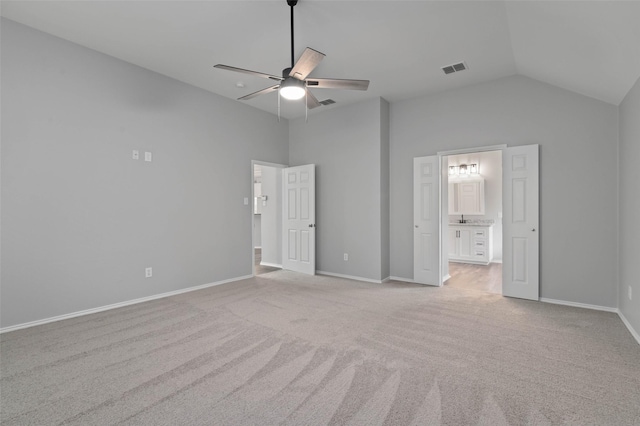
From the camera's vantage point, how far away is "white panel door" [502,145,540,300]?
13.5 ft

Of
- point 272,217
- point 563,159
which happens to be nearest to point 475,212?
point 563,159

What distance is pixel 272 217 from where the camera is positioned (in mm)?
6898

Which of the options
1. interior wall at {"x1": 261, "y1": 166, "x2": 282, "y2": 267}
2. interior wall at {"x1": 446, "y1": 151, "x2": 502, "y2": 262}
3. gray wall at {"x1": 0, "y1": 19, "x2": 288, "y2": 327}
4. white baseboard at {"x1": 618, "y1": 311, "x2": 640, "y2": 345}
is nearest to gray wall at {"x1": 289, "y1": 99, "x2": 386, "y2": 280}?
interior wall at {"x1": 261, "y1": 166, "x2": 282, "y2": 267}

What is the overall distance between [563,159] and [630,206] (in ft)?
3.35

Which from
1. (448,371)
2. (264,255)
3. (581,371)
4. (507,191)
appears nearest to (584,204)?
(507,191)

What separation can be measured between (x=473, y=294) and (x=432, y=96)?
307cm

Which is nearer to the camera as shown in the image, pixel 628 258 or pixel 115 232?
pixel 628 258

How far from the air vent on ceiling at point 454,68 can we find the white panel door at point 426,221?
1256mm

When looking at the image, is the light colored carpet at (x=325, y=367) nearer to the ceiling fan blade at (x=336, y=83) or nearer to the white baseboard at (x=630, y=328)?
the white baseboard at (x=630, y=328)

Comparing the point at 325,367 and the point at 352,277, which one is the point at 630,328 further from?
the point at 352,277

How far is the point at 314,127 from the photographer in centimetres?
605

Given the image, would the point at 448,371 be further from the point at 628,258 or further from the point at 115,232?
the point at 115,232

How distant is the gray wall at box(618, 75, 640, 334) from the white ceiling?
26cm

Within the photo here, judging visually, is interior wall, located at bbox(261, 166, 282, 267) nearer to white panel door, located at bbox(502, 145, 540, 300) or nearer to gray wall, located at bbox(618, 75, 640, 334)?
white panel door, located at bbox(502, 145, 540, 300)
